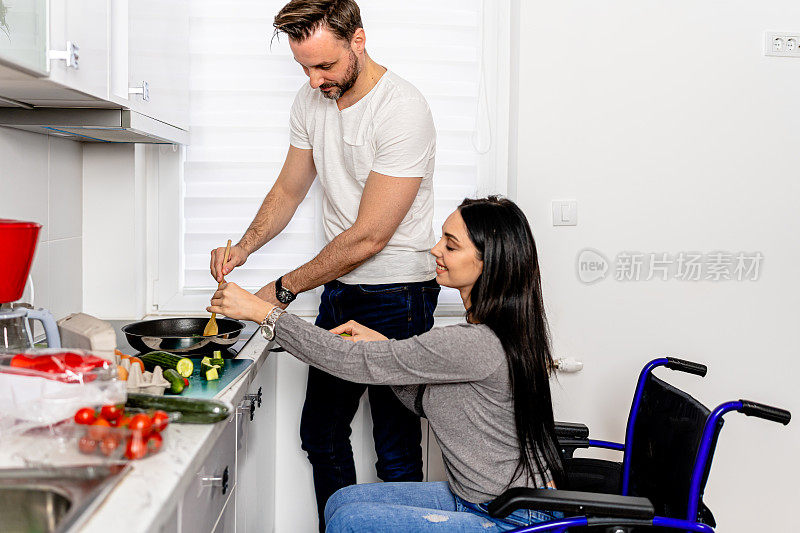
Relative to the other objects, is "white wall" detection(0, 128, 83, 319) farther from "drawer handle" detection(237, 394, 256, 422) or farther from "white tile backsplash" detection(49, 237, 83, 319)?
"drawer handle" detection(237, 394, 256, 422)

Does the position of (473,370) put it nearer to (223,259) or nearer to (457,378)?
(457,378)

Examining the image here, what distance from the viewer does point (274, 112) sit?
2465 millimetres

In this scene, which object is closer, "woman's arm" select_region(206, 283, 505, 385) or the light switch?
"woman's arm" select_region(206, 283, 505, 385)

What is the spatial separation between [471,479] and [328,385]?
2.21 feet

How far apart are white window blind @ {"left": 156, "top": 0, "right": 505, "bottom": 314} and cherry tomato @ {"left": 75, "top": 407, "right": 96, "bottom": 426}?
4.34ft

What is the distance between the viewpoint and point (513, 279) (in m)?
1.63

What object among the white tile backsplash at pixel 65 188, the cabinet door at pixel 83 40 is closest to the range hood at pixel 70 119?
the cabinet door at pixel 83 40

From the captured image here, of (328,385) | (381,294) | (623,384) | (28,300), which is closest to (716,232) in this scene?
(623,384)

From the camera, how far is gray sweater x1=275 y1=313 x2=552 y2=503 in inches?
61.2

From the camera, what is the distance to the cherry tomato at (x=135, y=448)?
1.09 meters

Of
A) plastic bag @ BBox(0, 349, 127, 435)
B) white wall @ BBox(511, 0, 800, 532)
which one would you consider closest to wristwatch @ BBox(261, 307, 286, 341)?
plastic bag @ BBox(0, 349, 127, 435)

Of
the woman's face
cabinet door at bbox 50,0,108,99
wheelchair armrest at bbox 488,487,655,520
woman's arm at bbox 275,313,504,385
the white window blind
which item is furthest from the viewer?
the white window blind

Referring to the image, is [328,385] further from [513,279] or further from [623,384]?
[623,384]

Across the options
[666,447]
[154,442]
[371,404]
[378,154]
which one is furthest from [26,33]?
[666,447]
